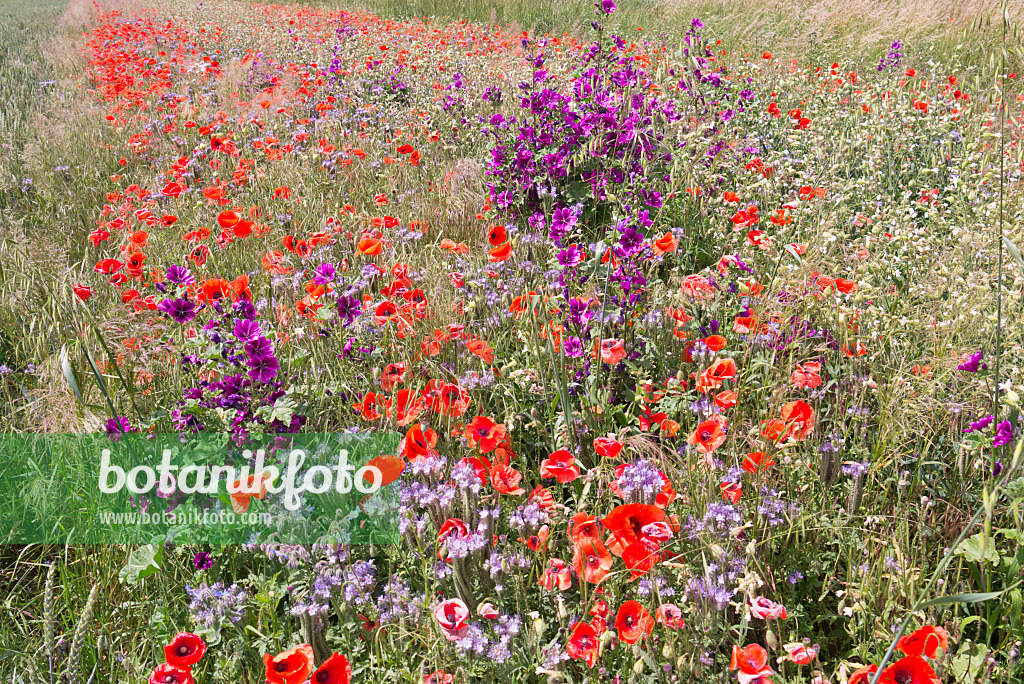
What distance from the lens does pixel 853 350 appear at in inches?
80.7

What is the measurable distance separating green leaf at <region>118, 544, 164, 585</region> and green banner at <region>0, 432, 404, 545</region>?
0.05 m

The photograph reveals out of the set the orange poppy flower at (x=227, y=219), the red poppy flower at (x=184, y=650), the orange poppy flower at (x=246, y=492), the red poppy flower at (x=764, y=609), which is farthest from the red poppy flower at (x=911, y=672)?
the orange poppy flower at (x=227, y=219)

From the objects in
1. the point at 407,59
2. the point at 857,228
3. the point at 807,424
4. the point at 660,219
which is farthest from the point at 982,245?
the point at 407,59

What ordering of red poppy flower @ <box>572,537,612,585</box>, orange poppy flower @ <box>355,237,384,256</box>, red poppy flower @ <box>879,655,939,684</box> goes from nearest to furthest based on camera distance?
red poppy flower @ <box>879,655,939,684</box>, red poppy flower @ <box>572,537,612,585</box>, orange poppy flower @ <box>355,237,384,256</box>

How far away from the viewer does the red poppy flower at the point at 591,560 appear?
1.33 metres

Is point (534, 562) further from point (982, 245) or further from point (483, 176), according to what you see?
point (483, 176)

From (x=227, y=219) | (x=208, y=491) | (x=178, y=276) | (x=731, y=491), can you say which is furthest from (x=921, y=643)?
(x=227, y=219)

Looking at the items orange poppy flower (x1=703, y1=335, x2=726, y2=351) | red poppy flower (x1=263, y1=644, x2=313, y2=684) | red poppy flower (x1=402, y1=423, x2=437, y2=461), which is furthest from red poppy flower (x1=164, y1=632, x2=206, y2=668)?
orange poppy flower (x1=703, y1=335, x2=726, y2=351)

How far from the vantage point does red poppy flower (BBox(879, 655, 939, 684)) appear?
1102 mm

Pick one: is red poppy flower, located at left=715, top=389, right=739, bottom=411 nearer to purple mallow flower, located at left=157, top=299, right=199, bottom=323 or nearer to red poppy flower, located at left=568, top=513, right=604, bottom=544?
red poppy flower, located at left=568, top=513, right=604, bottom=544

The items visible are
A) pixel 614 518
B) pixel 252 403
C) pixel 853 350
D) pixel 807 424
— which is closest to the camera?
pixel 614 518

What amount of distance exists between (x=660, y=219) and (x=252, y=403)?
2.05m

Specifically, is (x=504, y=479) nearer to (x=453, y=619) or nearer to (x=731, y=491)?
(x=453, y=619)

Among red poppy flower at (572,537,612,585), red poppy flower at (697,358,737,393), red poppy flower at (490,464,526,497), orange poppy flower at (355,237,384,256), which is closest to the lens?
red poppy flower at (572,537,612,585)
